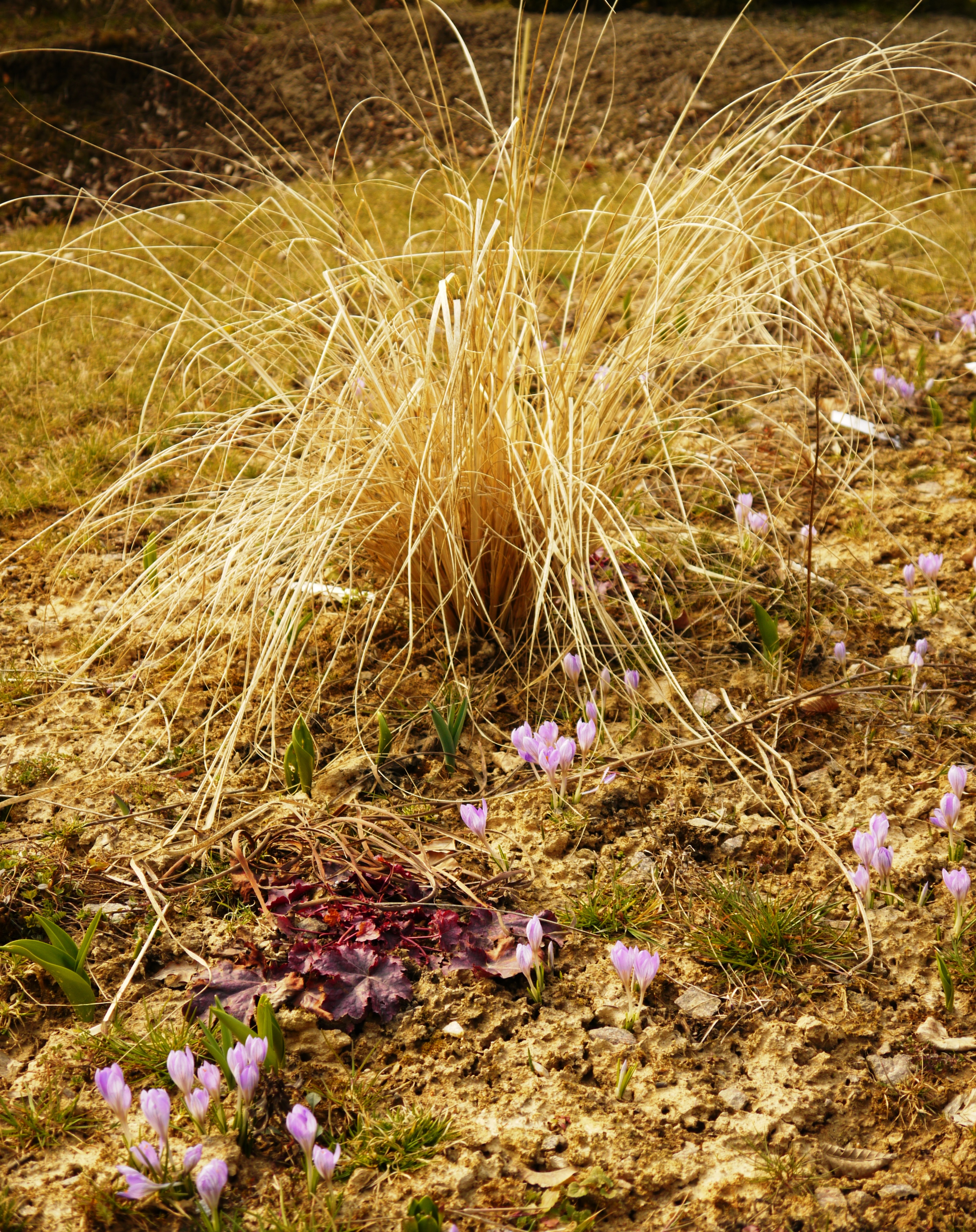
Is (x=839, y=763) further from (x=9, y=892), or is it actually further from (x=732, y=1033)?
(x=9, y=892)

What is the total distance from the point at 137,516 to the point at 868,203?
312 centimetres

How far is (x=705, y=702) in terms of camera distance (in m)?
2.34

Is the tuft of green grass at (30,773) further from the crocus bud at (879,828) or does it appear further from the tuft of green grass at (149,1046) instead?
the crocus bud at (879,828)

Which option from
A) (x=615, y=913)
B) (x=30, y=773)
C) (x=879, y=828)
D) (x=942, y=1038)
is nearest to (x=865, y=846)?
(x=879, y=828)

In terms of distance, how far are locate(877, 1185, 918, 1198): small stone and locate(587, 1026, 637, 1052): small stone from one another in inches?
15.8

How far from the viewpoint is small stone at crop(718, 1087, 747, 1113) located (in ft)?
5.03

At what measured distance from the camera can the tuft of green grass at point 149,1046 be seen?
1.56 meters

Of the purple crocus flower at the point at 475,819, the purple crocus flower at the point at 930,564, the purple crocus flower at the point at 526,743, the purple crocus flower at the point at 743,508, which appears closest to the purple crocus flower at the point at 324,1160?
the purple crocus flower at the point at 475,819

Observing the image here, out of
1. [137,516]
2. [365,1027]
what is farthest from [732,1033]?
[137,516]

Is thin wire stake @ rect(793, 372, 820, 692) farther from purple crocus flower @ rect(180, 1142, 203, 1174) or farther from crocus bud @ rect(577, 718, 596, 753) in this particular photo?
purple crocus flower @ rect(180, 1142, 203, 1174)

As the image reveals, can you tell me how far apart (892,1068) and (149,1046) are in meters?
1.14

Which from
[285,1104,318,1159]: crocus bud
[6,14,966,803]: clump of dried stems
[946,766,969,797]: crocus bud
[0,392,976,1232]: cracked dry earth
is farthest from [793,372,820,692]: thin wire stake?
[285,1104,318,1159]: crocus bud

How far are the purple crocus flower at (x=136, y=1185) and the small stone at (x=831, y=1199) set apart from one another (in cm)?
87

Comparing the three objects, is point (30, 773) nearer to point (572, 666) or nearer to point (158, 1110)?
point (158, 1110)
